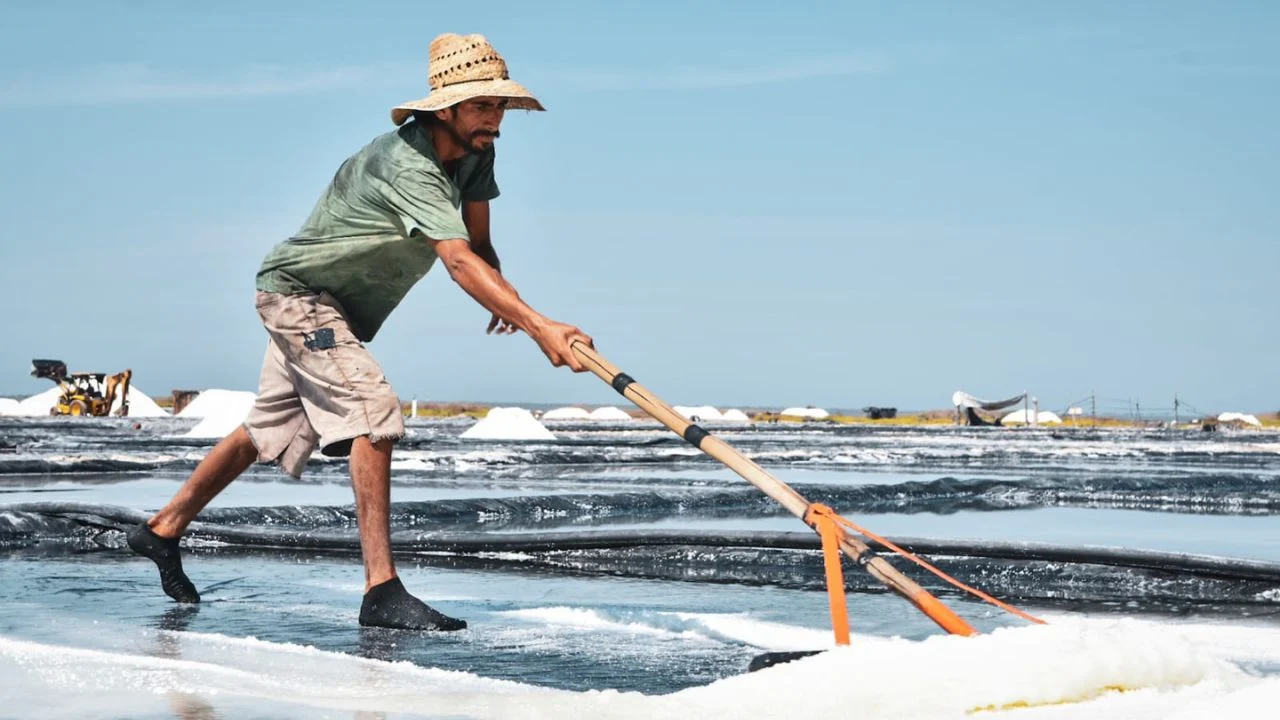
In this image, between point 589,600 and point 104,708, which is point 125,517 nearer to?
point 589,600

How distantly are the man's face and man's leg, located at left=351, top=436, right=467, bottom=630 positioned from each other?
0.66 meters

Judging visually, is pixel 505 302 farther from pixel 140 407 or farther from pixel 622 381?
pixel 140 407

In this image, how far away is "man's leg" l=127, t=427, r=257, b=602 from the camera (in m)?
3.17

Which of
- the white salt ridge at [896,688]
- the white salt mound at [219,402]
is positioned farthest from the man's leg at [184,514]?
the white salt mound at [219,402]

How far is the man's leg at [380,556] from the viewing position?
277cm

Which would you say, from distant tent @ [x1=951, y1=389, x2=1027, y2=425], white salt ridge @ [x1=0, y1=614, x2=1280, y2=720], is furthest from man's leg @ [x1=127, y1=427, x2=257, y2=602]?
distant tent @ [x1=951, y1=389, x2=1027, y2=425]

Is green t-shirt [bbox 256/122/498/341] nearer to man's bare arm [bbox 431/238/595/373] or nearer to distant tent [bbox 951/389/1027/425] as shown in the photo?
man's bare arm [bbox 431/238/595/373]

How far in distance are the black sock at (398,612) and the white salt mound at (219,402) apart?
12761 mm

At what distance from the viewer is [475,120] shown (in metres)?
2.90

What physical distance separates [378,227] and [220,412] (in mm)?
12817

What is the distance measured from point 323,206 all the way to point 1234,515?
192 inches

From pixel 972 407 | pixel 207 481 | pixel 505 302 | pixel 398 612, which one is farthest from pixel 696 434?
pixel 972 407

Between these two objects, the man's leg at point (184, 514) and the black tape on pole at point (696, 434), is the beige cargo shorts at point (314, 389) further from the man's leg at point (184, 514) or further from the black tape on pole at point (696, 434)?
the black tape on pole at point (696, 434)

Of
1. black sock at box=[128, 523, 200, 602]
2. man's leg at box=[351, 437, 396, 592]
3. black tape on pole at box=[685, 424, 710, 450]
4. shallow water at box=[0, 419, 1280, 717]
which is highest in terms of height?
black tape on pole at box=[685, 424, 710, 450]
